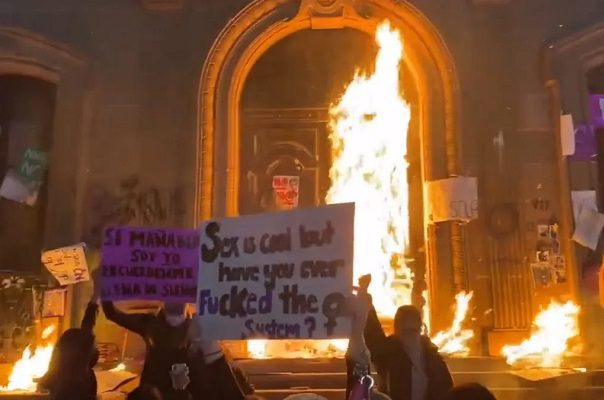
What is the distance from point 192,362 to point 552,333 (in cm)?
453

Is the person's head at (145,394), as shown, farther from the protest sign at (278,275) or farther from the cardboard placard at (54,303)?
the cardboard placard at (54,303)

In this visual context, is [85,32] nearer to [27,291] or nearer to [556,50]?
[27,291]

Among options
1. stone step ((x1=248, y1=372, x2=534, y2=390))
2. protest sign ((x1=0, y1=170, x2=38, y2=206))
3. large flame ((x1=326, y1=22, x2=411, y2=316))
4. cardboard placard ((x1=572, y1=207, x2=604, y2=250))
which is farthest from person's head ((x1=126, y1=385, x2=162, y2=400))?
cardboard placard ((x1=572, y1=207, x2=604, y2=250))

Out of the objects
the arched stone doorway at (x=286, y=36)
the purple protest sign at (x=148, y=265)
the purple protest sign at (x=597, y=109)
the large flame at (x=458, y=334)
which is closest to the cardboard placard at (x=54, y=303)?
the arched stone doorway at (x=286, y=36)

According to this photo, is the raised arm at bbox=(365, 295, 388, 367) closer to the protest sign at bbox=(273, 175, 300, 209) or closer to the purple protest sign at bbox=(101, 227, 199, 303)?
the purple protest sign at bbox=(101, 227, 199, 303)

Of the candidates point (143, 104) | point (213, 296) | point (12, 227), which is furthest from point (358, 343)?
point (12, 227)

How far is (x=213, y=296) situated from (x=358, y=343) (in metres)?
1.04

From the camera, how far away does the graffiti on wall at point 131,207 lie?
26.3 ft

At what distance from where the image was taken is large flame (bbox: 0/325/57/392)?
7.17 metres

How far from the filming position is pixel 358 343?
403 centimetres

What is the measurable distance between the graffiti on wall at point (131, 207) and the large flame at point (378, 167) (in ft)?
5.95

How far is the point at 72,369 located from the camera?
4.45m

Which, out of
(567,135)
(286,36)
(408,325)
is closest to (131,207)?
(286,36)

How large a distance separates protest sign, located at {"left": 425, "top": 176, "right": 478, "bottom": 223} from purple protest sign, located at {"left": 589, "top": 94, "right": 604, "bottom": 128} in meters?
1.64
